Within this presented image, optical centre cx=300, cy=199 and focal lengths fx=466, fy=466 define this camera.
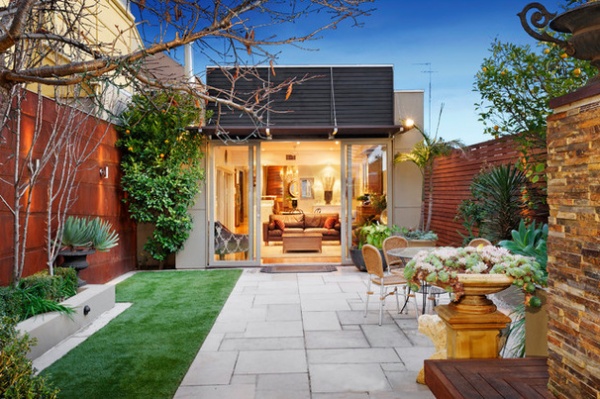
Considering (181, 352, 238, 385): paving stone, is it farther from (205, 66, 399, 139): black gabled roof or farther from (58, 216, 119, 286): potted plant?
(205, 66, 399, 139): black gabled roof

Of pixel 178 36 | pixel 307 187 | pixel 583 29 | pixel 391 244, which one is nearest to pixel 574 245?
pixel 583 29

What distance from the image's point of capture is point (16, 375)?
223 centimetres

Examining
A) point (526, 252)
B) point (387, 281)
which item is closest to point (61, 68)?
point (526, 252)

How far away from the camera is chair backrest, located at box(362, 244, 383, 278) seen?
5.30m

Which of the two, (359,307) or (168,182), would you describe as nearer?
(359,307)

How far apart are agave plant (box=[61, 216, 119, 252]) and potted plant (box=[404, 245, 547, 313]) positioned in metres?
4.54

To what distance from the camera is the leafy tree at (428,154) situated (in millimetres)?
8820

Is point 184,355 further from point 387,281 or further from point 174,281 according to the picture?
point 174,281

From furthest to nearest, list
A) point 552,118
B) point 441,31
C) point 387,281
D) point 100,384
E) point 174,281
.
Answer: point 441,31 → point 174,281 → point 387,281 → point 100,384 → point 552,118

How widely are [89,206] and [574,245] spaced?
7.01 m

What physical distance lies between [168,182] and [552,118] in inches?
297

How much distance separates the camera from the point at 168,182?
8.66 metres

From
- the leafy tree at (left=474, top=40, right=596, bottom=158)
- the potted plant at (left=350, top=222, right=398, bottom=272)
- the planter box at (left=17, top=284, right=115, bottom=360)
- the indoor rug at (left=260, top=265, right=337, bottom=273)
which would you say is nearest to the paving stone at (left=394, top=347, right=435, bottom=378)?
the leafy tree at (left=474, top=40, right=596, bottom=158)

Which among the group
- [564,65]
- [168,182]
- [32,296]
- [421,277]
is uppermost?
[564,65]
